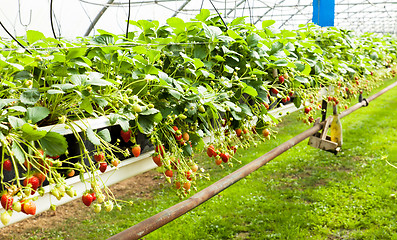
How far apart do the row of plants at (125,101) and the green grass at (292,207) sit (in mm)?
1366

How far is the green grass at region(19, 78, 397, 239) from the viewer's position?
310 centimetres

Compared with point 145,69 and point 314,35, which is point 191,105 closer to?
point 145,69

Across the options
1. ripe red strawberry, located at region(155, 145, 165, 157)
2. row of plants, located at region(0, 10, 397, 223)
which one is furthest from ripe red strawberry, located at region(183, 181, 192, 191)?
ripe red strawberry, located at region(155, 145, 165, 157)

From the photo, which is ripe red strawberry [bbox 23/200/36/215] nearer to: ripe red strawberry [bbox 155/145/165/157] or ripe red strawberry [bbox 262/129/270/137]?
ripe red strawberry [bbox 155/145/165/157]

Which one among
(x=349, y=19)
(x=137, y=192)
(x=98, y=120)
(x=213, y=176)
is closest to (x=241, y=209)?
(x=213, y=176)

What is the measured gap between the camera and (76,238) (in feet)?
10.3

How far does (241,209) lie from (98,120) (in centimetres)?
274

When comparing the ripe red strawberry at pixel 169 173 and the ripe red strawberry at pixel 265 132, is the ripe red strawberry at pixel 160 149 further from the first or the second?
the ripe red strawberry at pixel 265 132

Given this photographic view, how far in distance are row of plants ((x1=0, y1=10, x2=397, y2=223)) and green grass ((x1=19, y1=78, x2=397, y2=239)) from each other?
4.48 ft

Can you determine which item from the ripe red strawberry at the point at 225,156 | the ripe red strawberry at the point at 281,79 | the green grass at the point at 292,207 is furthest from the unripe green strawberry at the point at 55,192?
the green grass at the point at 292,207

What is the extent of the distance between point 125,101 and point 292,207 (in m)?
2.87

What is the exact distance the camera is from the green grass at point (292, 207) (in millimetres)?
3104

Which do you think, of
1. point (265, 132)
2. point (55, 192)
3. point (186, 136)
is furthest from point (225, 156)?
point (55, 192)

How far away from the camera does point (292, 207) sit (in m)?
3.53
